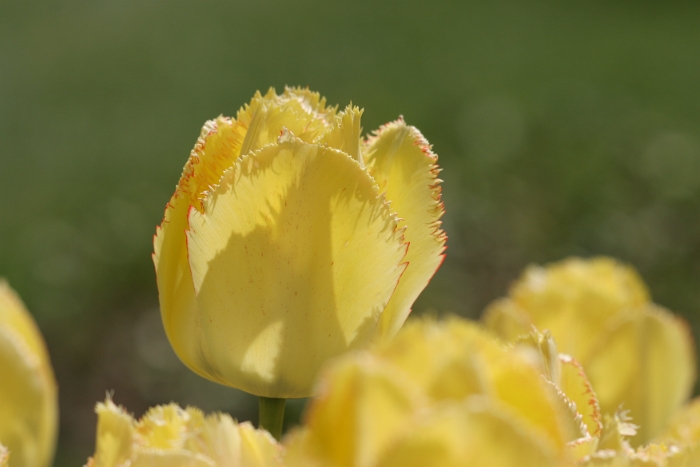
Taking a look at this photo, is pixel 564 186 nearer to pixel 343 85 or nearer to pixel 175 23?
pixel 343 85

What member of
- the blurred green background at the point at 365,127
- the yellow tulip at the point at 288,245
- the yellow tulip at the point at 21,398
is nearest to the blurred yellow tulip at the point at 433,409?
the yellow tulip at the point at 288,245

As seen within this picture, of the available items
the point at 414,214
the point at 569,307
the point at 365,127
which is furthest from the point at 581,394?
the point at 365,127

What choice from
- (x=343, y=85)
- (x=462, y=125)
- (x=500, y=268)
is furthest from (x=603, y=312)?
(x=343, y=85)

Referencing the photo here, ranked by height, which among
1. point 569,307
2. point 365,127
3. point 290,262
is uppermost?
point 365,127

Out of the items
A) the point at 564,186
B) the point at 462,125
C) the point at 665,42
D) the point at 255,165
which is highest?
the point at 665,42

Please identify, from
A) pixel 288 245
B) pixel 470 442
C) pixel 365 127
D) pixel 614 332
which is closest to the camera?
pixel 470 442

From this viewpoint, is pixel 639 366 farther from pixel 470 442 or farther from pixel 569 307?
pixel 470 442

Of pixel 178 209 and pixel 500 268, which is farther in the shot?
pixel 500 268
